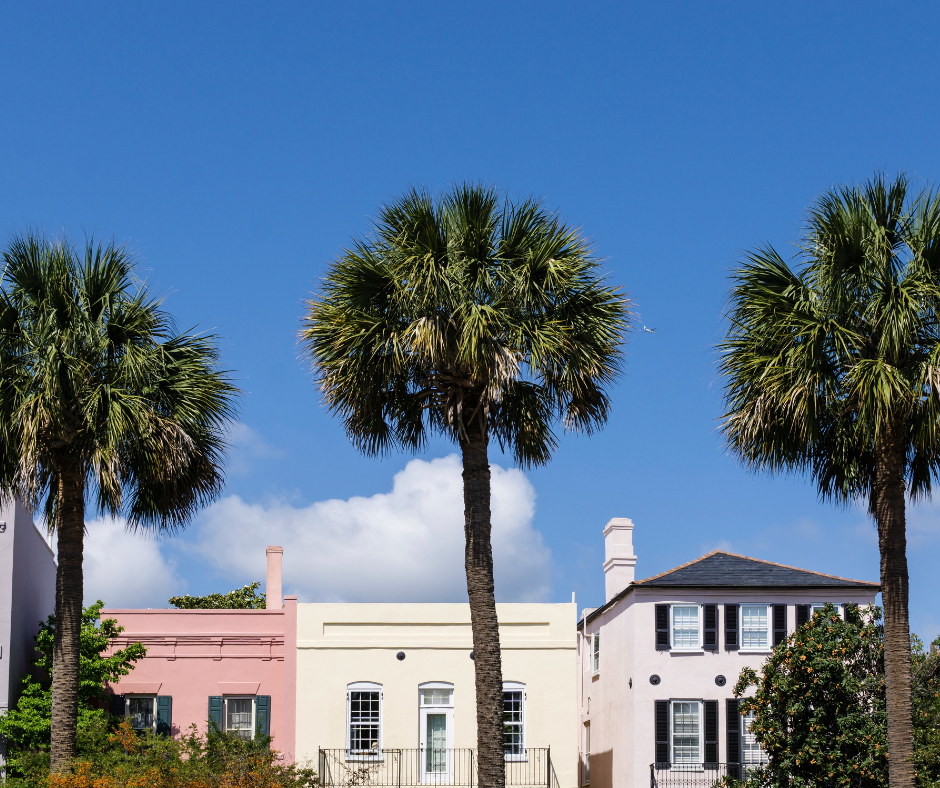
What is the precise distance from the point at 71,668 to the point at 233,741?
5324mm

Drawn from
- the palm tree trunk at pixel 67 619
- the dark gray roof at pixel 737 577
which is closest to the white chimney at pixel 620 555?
the dark gray roof at pixel 737 577

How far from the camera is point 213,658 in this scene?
28516mm

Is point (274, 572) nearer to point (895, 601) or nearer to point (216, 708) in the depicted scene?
point (216, 708)

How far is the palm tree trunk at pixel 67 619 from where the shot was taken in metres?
18.3

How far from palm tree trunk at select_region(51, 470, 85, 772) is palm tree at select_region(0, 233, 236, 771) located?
2cm

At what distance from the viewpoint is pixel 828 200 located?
17250 millimetres

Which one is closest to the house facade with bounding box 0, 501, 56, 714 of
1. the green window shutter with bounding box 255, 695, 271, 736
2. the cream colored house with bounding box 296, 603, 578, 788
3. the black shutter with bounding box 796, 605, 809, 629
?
the green window shutter with bounding box 255, 695, 271, 736

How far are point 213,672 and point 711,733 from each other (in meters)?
12.3

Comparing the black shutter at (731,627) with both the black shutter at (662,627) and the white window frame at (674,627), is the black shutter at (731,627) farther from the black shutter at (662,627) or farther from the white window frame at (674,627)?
the black shutter at (662,627)

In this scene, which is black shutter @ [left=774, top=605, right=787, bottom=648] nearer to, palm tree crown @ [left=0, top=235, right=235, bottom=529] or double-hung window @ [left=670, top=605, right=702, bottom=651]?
double-hung window @ [left=670, top=605, right=702, bottom=651]

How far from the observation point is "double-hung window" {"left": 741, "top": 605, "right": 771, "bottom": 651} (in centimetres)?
3108

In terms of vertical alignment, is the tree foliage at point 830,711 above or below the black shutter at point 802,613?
below

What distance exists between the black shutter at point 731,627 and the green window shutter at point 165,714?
13.7 m

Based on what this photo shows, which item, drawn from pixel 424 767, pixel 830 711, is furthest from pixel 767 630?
pixel 424 767
